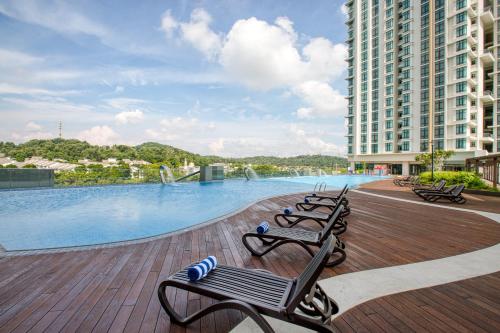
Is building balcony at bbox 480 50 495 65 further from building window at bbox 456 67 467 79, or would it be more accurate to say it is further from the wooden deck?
the wooden deck

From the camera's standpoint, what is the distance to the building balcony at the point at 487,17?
Answer: 1550 inches

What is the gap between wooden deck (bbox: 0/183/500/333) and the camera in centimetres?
226

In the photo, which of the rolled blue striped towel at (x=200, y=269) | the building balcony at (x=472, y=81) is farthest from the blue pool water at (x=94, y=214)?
the building balcony at (x=472, y=81)

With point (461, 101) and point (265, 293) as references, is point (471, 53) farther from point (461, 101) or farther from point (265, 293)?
point (265, 293)

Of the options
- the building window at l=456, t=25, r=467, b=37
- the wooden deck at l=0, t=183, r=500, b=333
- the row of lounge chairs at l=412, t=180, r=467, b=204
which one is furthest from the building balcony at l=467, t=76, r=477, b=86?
the wooden deck at l=0, t=183, r=500, b=333

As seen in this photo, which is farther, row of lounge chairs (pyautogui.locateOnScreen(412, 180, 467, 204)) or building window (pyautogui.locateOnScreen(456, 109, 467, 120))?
building window (pyautogui.locateOnScreen(456, 109, 467, 120))

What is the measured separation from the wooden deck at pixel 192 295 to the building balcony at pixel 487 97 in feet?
156

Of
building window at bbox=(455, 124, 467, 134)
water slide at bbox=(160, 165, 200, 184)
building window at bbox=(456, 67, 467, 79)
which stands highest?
building window at bbox=(456, 67, 467, 79)

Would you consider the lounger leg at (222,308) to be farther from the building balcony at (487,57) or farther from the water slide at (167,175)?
the building balcony at (487,57)

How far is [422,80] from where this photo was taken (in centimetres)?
4322

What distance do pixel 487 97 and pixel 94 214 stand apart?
53275 mm

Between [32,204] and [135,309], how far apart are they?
1111 centimetres

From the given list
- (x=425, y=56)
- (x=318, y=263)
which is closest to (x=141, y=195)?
(x=318, y=263)

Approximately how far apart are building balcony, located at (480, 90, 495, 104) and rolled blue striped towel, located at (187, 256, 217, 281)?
175 ft
